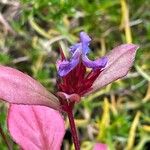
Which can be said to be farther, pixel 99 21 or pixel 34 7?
pixel 99 21

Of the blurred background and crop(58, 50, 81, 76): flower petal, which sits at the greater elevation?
crop(58, 50, 81, 76): flower petal

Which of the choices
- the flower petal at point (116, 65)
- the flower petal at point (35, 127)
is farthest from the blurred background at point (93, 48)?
the flower petal at point (116, 65)

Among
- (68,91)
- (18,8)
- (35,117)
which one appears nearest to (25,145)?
(35,117)

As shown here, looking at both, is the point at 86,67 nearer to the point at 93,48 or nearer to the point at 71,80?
the point at 71,80

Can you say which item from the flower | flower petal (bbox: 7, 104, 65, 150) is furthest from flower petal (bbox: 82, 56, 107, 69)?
flower petal (bbox: 7, 104, 65, 150)

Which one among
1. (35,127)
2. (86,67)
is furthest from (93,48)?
(86,67)

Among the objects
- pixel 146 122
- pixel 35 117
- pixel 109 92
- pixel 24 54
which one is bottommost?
pixel 146 122

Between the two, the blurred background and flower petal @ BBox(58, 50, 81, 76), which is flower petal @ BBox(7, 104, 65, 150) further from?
the blurred background

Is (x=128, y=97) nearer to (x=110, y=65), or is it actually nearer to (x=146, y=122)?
(x=146, y=122)
